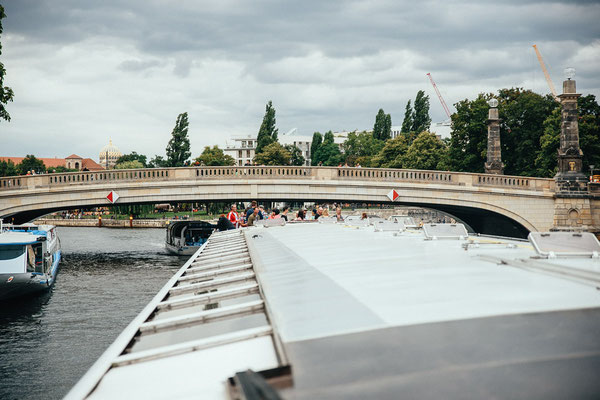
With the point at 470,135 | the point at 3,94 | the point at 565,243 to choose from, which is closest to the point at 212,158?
the point at 470,135

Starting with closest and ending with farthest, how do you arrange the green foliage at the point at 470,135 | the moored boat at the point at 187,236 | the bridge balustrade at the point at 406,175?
1. the bridge balustrade at the point at 406,175
2. the moored boat at the point at 187,236
3. the green foliage at the point at 470,135

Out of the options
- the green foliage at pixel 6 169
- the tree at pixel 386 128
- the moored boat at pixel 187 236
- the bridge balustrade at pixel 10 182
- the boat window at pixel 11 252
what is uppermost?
the tree at pixel 386 128

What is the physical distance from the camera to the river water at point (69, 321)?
12148 mm

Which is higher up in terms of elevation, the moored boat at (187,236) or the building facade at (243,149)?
the building facade at (243,149)

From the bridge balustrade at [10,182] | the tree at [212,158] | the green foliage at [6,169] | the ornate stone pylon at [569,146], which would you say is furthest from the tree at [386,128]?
the bridge balustrade at [10,182]

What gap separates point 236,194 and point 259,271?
85.1ft

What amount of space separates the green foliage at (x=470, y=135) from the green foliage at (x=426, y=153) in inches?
501

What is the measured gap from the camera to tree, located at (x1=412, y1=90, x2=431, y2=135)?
82.8m

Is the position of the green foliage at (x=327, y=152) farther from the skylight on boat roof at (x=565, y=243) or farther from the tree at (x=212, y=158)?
the skylight on boat roof at (x=565, y=243)

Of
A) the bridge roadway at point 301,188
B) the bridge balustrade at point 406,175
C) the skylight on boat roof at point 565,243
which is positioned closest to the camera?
the skylight on boat roof at point 565,243

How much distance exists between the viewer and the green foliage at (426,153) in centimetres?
6209

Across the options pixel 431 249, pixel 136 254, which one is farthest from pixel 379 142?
pixel 431 249

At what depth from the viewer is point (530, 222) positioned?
98.5 ft

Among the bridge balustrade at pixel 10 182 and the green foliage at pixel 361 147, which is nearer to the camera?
the bridge balustrade at pixel 10 182
